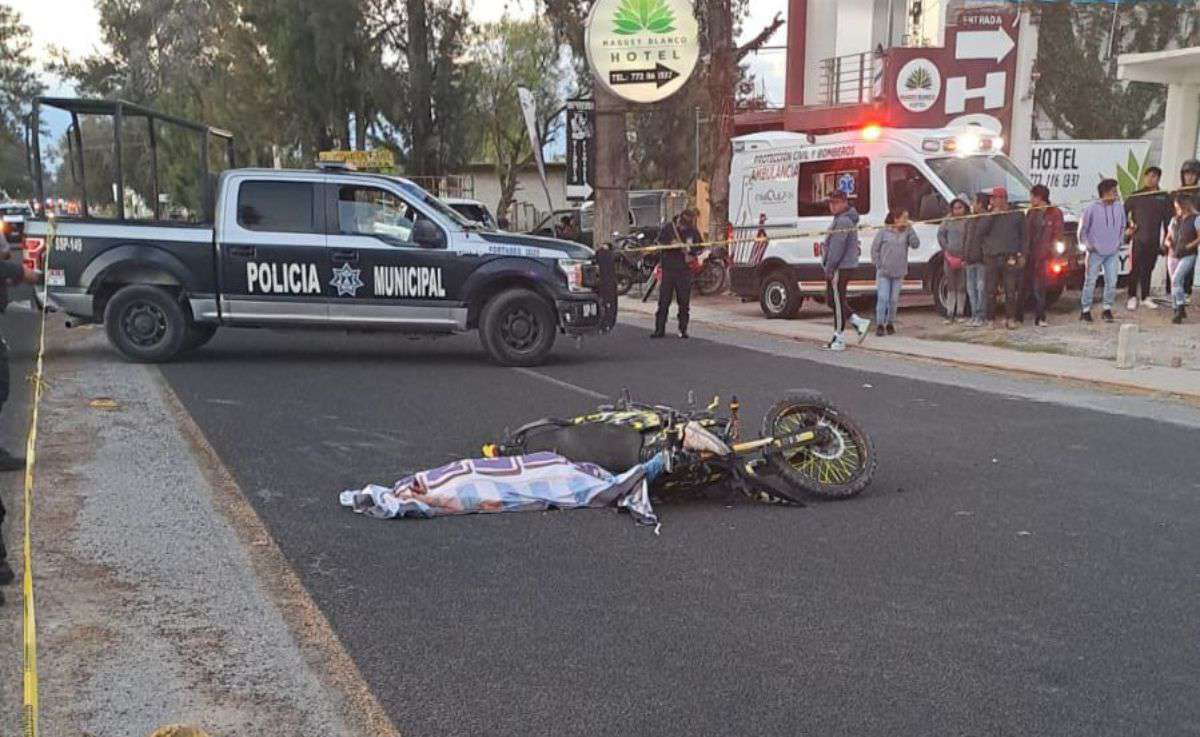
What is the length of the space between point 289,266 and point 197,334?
62.6 inches

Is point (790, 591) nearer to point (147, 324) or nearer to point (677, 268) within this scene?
point (147, 324)

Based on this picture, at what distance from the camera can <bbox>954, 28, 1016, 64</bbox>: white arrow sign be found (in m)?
21.9

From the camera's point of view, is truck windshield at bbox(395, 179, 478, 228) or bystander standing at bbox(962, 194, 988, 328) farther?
bystander standing at bbox(962, 194, 988, 328)

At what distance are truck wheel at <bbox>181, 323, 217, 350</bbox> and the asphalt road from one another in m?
3.55

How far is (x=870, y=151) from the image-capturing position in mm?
15320

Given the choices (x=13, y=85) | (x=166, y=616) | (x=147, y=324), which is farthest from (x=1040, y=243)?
(x=13, y=85)

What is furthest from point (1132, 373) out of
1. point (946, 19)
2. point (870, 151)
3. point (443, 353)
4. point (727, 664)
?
point (946, 19)

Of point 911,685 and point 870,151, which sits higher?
point 870,151

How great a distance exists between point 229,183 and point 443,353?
10.0ft

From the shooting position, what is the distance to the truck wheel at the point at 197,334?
36.8 feet

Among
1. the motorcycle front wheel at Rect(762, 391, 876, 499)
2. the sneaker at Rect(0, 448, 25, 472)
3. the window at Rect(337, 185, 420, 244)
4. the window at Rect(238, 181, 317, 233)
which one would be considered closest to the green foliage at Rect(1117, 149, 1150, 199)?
the window at Rect(337, 185, 420, 244)

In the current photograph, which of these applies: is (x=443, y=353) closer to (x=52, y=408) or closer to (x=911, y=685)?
(x=52, y=408)

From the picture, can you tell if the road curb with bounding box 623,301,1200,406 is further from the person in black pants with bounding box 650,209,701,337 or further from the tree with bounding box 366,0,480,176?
the tree with bounding box 366,0,480,176

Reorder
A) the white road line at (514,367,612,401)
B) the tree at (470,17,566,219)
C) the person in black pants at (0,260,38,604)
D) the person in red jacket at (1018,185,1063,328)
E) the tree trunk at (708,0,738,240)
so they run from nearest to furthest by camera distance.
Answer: the person in black pants at (0,260,38,604), the white road line at (514,367,612,401), the person in red jacket at (1018,185,1063,328), the tree trunk at (708,0,738,240), the tree at (470,17,566,219)
